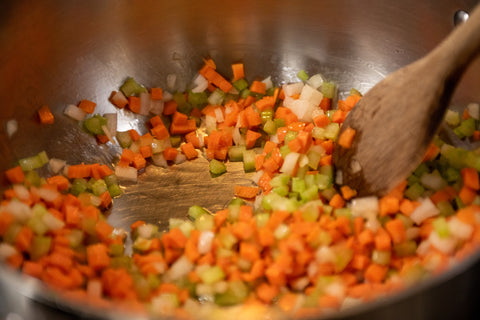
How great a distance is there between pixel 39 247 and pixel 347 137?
108cm

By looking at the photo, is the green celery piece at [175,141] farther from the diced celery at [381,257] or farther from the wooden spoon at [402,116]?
the diced celery at [381,257]

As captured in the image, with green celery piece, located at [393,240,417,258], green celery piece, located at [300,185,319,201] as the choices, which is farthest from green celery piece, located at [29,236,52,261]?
green celery piece, located at [393,240,417,258]

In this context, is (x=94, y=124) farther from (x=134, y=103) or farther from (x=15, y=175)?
(x=15, y=175)

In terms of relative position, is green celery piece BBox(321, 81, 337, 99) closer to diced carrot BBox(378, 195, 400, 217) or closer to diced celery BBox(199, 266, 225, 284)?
diced carrot BBox(378, 195, 400, 217)

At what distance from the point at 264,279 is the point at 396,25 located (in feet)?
3.77

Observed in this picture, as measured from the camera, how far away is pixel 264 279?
1.63 metres

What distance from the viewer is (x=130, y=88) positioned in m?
2.13

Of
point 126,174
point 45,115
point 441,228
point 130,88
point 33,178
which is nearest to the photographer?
point 441,228

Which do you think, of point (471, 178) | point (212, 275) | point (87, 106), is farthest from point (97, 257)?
point (471, 178)

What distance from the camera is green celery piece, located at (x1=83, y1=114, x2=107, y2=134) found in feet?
6.68

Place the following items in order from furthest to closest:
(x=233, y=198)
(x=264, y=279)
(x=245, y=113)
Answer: (x=245, y=113)
(x=233, y=198)
(x=264, y=279)

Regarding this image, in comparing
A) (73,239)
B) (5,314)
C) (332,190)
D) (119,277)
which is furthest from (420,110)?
(5,314)

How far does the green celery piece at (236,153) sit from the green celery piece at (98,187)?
520 millimetres

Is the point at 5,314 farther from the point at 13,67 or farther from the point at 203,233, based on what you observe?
the point at 13,67
